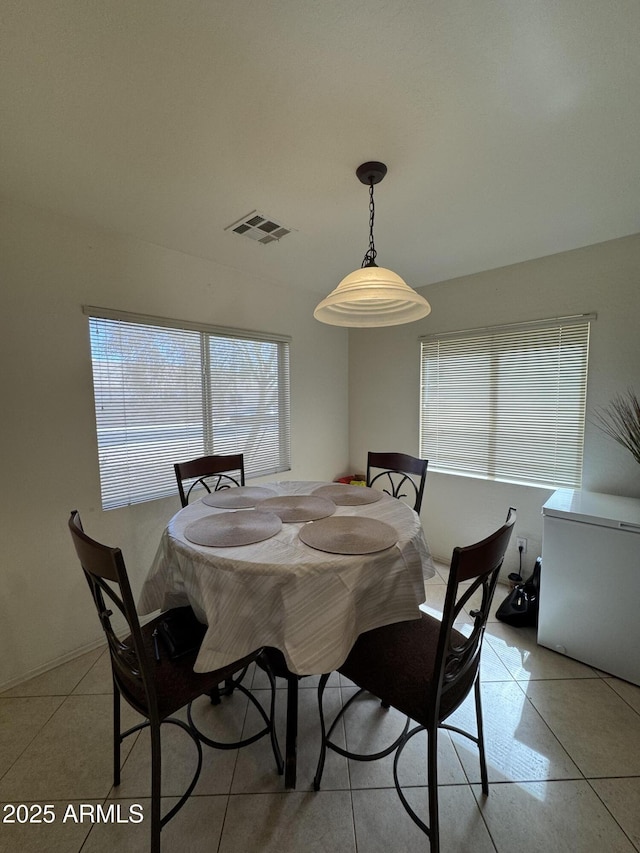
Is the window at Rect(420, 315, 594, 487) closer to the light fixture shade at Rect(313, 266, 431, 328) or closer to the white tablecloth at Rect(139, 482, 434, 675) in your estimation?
the light fixture shade at Rect(313, 266, 431, 328)

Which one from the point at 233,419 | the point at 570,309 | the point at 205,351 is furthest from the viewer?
the point at 233,419

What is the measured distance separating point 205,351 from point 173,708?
207cm

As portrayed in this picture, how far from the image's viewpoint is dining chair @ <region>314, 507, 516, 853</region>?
3.04 feet

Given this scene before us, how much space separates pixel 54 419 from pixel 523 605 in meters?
3.08

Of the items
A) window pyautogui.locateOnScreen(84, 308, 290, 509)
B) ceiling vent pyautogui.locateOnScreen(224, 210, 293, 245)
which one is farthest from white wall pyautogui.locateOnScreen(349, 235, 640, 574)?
ceiling vent pyautogui.locateOnScreen(224, 210, 293, 245)

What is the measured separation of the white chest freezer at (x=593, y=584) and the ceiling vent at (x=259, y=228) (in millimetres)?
2311

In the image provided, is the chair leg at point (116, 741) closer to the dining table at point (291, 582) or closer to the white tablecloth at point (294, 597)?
the dining table at point (291, 582)

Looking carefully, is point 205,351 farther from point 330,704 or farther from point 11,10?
point 330,704

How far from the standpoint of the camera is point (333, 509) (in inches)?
65.0

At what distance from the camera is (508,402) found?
8.65 ft

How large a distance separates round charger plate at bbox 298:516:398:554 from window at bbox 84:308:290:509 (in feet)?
4.46

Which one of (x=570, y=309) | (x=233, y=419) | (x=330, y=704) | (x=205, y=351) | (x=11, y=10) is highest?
(x=11, y=10)

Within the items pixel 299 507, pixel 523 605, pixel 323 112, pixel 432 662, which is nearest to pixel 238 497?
pixel 299 507

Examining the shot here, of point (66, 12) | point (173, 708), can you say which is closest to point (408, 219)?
point (66, 12)
